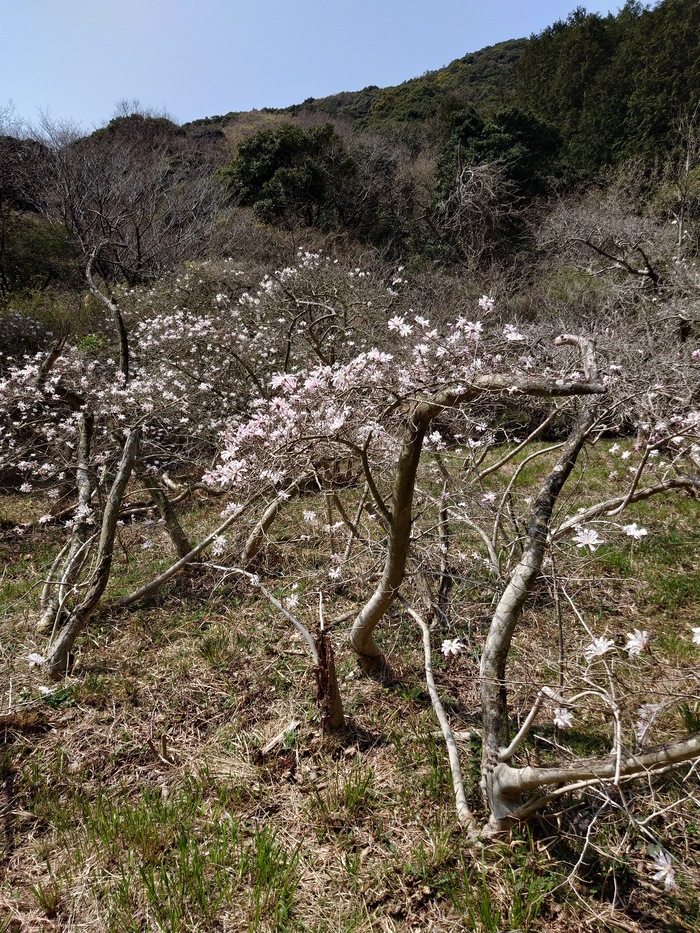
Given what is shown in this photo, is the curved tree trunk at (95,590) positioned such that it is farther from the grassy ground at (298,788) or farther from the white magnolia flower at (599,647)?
the white magnolia flower at (599,647)

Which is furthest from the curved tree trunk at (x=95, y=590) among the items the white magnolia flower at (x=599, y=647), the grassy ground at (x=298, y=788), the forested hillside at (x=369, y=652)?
the white magnolia flower at (x=599, y=647)

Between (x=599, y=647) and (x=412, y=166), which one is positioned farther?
(x=412, y=166)

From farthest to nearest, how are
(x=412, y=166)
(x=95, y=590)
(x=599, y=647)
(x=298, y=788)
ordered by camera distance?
1. (x=412, y=166)
2. (x=95, y=590)
3. (x=298, y=788)
4. (x=599, y=647)

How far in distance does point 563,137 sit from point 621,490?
70.0ft

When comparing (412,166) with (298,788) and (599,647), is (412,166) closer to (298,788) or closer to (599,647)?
(599,647)

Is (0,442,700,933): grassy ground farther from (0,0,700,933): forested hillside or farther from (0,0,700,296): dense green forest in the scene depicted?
(0,0,700,296): dense green forest

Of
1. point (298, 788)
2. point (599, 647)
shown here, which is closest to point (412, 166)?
point (599, 647)

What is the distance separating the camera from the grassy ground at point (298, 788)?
1793mm

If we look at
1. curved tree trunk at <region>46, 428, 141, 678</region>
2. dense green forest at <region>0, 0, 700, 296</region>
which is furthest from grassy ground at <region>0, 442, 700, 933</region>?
dense green forest at <region>0, 0, 700, 296</region>

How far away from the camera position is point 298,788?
2340mm

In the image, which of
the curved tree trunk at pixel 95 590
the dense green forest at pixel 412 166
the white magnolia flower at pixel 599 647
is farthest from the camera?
the dense green forest at pixel 412 166

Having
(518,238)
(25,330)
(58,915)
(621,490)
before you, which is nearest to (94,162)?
(25,330)

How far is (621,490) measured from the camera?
4.89 meters

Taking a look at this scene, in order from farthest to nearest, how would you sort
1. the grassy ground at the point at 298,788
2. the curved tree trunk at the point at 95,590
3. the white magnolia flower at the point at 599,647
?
the curved tree trunk at the point at 95,590
the grassy ground at the point at 298,788
the white magnolia flower at the point at 599,647
